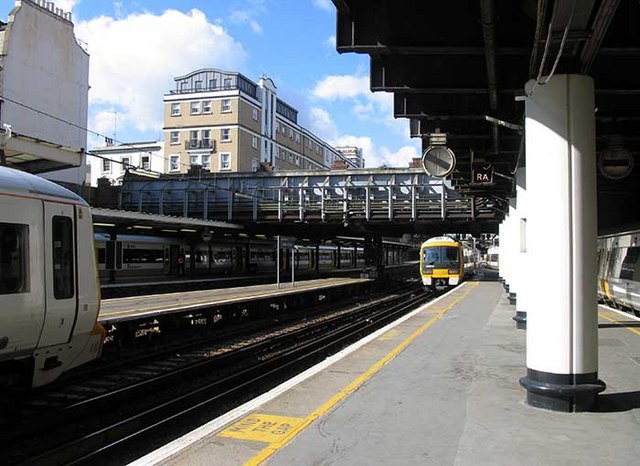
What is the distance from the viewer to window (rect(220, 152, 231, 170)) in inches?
2685

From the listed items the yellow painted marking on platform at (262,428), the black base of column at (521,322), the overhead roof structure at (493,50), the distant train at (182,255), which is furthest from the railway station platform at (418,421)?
the distant train at (182,255)

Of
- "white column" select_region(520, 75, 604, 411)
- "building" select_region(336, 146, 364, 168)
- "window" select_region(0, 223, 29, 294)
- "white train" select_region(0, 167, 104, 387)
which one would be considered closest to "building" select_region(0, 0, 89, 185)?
"white train" select_region(0, 167, 104, 387)

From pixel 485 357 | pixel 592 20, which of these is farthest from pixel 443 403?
pixel 592 20

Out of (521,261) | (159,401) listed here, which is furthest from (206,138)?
(159,401)

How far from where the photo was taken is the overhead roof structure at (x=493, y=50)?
5456mm

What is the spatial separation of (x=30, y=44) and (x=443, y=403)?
40.4m

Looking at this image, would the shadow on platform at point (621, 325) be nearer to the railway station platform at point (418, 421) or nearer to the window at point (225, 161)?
the railway station platform at point (418, 421)

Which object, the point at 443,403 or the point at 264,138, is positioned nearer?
the point at 443,403

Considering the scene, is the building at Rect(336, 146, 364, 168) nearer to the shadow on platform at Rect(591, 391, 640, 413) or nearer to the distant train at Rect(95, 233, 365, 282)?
the distant train at Rect(95, 233, 365, 282)

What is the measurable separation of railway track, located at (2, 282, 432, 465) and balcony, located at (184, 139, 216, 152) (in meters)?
55.2

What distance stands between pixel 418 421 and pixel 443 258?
30.7m

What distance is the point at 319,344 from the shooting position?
49.2 ft

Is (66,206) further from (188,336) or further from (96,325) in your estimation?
(188,336)

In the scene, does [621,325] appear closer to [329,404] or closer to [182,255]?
[329,404]
